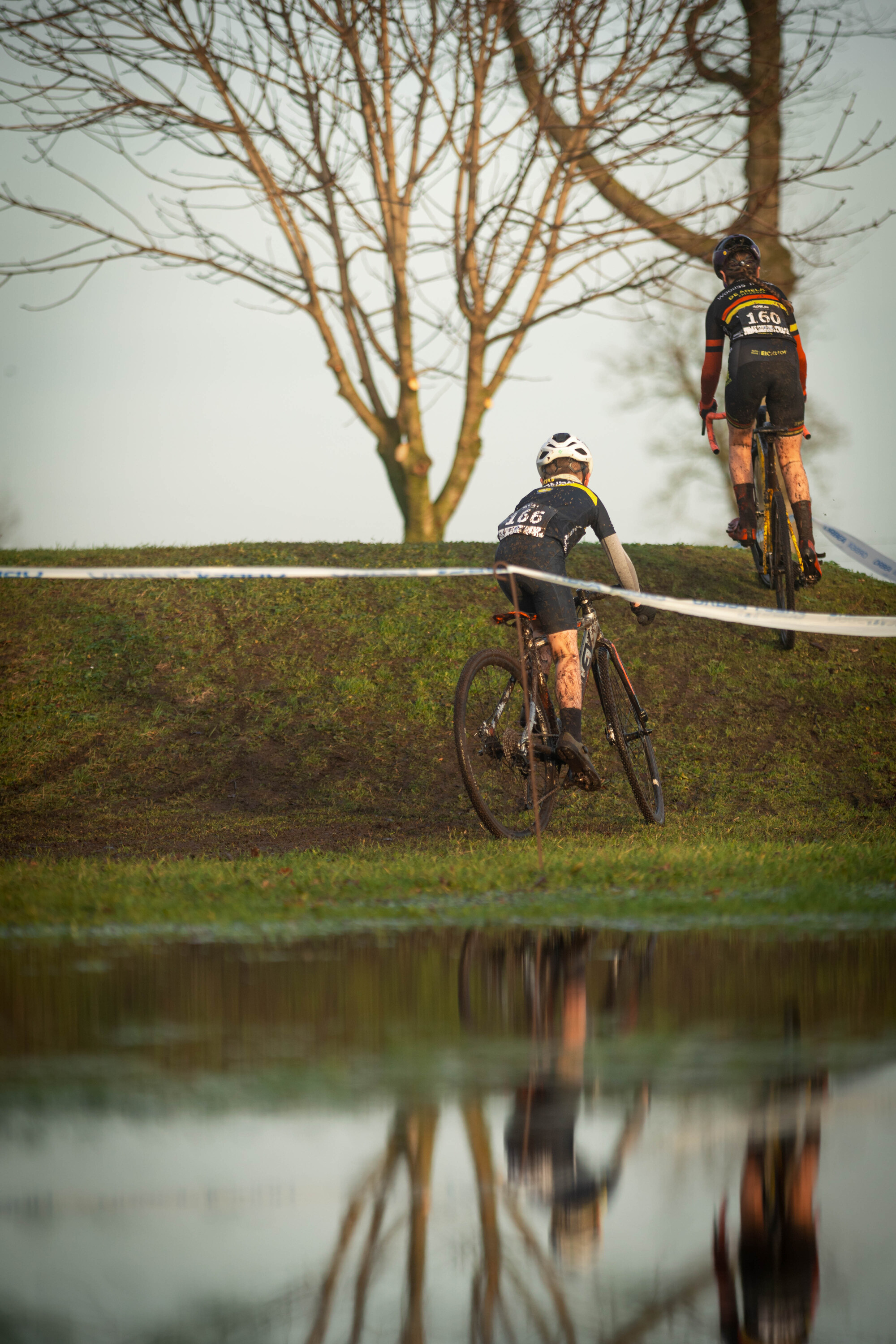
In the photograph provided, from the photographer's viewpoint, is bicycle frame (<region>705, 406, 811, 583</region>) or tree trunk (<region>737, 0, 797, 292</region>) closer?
bicycle frame (<region>705, 406, 811, 583</region>)

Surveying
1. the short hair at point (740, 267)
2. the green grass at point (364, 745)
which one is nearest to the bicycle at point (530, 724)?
the green grass at point (364, 745)

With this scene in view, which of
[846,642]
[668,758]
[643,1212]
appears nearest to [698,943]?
[643,1212]

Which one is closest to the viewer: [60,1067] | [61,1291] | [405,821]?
[61,1291]

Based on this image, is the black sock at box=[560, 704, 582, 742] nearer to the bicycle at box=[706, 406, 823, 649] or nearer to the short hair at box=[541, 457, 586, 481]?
the short hair at box=[541, 457, 586, 481]

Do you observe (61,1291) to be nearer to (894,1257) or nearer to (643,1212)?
(643,1212)

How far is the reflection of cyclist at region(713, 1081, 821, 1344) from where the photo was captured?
2213 millimetres

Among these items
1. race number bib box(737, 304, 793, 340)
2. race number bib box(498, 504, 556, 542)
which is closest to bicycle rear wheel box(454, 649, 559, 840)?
race number bib box(498, 504, 556, 542)

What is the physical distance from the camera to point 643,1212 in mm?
2609

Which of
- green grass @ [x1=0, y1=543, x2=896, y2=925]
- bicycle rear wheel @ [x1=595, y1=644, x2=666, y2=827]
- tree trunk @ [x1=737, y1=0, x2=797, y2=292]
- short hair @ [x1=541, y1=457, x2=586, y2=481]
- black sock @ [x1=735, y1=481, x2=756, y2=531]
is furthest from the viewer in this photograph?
tree trunk @ [x1=737, y1=0, x2=797, y2=292]

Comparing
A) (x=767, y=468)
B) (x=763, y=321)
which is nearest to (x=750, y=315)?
(x=763, y=321)

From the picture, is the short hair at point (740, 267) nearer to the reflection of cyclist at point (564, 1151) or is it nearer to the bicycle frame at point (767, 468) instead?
the bicycle frame at point (767, 468)

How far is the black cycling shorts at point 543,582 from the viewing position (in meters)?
7.80

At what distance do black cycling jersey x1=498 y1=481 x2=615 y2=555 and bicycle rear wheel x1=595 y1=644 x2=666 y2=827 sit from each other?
0.83m

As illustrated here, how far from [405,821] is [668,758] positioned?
7.87ft
